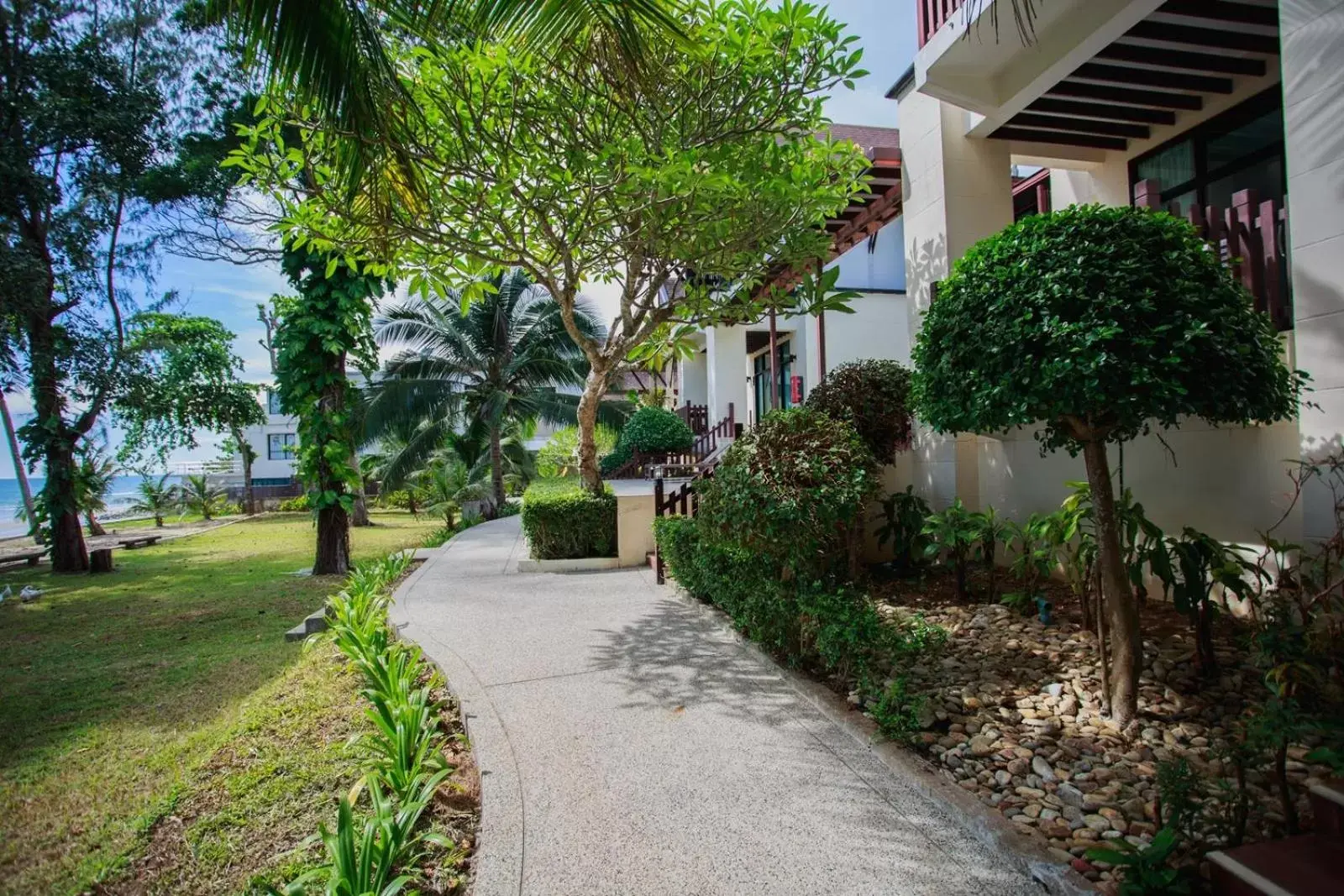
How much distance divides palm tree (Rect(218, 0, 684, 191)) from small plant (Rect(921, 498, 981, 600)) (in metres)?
4.25

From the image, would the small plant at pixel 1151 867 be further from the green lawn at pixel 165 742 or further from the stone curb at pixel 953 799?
the green lawn at pixel 165 742

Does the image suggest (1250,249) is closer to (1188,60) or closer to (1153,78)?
(1188,60)

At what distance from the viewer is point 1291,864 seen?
7.75ft

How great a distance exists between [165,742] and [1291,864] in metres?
6.14

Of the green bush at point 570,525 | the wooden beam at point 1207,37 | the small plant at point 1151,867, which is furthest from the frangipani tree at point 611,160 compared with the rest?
the small plant at point 1151,867

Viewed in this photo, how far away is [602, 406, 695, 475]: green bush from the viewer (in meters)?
18.7

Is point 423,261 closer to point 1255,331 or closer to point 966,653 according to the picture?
point 966,653

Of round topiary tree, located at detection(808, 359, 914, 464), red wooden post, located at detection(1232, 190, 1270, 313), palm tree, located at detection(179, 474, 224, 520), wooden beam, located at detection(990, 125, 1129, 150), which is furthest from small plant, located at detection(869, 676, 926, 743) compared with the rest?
palm tree, located at detection(179, 474, 224, 520)

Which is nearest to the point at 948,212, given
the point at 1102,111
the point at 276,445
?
the point at 1102,111

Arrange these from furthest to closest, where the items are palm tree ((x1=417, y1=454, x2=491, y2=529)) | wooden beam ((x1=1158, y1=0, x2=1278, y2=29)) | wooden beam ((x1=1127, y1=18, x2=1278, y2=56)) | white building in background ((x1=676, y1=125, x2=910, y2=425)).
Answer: palm tree ((x1=417, y1=454, x2=491, y2=529)) < white building in background ((x1=676, y1=125, x2=910, y2=425)) < wooden beam ((x1=1127, y1=18, x2=1278, y2=56)) < wooden beam ((x1=1158, y1=0, x2=1278, y2=29))

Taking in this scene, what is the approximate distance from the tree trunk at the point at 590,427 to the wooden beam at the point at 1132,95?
19.1ft

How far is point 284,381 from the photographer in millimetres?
10586

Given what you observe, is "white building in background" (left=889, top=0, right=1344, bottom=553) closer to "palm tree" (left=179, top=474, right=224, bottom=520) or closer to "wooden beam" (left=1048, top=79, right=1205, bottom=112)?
"wooden beam" (left=1048, top=79, right=1205, bottom=112)

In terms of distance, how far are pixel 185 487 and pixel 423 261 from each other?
93.1 ft
